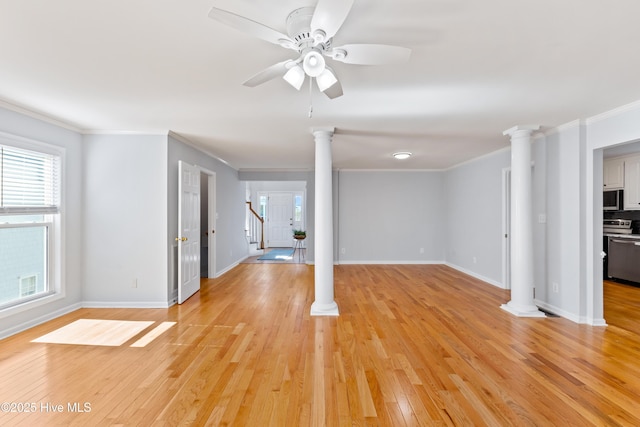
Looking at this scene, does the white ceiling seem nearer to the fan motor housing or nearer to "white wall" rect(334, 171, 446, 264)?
the fan motor housing

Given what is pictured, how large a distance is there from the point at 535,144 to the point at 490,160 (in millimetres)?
1298

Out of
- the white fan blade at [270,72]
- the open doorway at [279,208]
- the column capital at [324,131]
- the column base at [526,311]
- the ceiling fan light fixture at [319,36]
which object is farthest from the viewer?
the open doorway at [279,208]

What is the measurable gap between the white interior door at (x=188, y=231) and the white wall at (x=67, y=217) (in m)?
1.24

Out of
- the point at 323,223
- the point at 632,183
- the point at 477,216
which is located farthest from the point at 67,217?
the point at 632,183

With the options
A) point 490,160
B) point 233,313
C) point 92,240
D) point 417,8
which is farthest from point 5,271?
point 490,160

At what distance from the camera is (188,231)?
14.4ft

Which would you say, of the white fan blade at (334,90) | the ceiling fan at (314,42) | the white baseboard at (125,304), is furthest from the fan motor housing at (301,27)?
the white baseboard at (125,304)

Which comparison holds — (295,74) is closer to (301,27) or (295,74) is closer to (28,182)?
(301,27)

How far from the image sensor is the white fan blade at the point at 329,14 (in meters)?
1.30

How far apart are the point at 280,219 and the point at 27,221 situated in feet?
25.4

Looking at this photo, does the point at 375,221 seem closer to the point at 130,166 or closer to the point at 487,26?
the point at 130,166

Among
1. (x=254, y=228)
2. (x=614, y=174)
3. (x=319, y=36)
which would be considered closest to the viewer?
(x=319, y=36)

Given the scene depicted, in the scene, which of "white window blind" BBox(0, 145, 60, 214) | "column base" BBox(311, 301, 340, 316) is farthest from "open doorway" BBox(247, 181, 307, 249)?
"white window blind" BBox(0, 145, 60, 214)

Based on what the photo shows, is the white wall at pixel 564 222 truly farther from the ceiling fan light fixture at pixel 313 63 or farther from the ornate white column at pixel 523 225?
the ceiling fan light fixture at pixel 313 63
